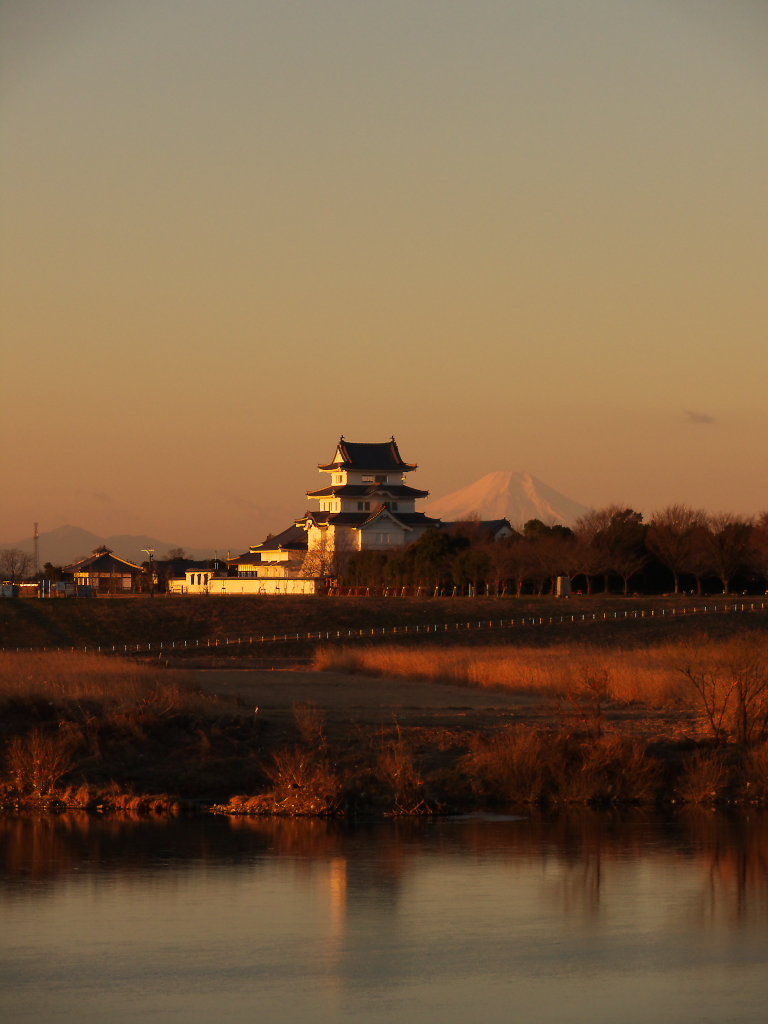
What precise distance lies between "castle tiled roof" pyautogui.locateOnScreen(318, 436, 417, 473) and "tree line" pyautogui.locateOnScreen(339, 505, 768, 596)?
24.1m

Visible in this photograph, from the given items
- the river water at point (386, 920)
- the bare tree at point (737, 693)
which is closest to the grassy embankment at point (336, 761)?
the bare tree at point (737, 693)

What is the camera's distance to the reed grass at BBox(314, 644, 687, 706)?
34.3 metres

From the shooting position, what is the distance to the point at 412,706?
34.1 m

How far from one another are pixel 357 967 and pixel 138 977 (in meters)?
2.08

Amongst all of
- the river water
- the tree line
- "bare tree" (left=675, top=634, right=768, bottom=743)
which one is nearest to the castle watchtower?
the tree line

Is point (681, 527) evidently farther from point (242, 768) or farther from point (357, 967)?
point (357, 967)

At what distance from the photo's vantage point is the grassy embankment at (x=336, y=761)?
23.4 meters

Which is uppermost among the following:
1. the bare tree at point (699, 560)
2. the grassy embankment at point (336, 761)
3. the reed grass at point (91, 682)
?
the bare tree at point (699, 560)

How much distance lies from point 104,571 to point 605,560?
262 ft

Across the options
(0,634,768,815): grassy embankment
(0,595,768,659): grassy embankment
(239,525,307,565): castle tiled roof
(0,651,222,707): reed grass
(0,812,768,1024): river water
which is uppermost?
(239,525,307,565): castle tiled roof

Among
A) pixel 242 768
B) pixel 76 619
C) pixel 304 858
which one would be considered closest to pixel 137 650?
pixel 76 619

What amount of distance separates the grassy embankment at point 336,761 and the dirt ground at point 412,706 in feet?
2.51

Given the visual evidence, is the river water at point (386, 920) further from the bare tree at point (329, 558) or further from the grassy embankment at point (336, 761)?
the bare tree at point (329, 558)

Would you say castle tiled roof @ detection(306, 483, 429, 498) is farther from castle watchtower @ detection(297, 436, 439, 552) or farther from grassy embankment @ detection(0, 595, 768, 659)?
grassy embankment @ detection(0, 595, 768, 659)
